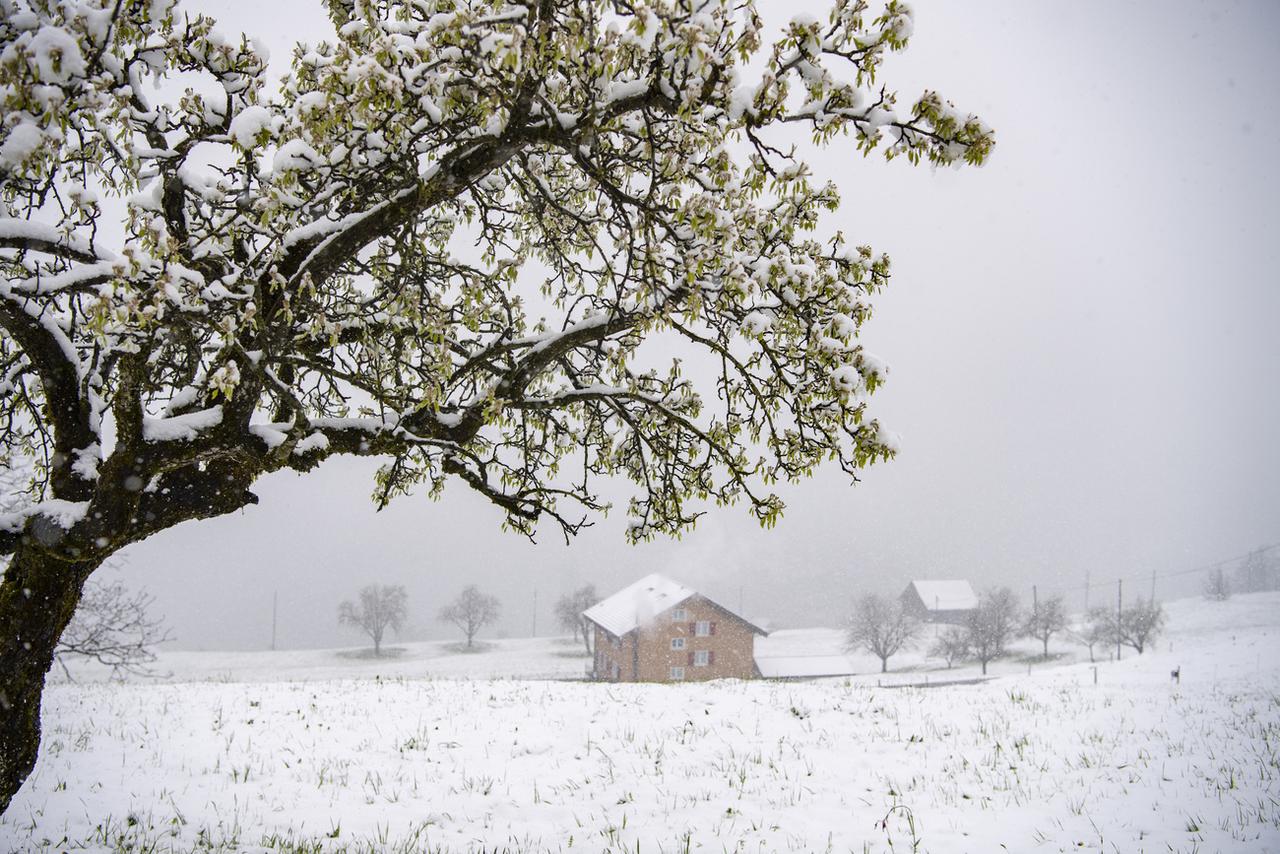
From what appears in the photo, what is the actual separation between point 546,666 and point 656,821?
64.3 meters

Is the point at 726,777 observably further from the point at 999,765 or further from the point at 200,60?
the point at 200,60

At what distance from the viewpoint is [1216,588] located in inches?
3593

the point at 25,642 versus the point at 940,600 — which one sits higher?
the point at 25,642

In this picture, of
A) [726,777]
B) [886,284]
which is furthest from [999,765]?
[886,284]

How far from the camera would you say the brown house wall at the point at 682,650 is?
53344mm

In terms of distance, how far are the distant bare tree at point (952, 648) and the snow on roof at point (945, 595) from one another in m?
29.5

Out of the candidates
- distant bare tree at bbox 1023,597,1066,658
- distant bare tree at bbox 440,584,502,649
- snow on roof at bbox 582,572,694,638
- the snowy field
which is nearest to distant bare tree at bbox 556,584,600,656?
distant bare tree at bbox 440,584,502,649

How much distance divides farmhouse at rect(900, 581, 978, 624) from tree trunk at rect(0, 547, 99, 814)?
10645cm

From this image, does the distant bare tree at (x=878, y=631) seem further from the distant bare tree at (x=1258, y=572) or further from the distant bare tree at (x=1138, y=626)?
the distant bare tree at (x=1258, y=572)

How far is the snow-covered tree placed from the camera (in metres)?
3.79

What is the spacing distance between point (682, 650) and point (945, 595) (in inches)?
2637

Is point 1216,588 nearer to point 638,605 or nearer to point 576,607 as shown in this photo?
point 638,605

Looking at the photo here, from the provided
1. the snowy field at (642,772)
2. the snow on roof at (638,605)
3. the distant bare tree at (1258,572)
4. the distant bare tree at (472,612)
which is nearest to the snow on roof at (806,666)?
the snow on roof at (638,605)

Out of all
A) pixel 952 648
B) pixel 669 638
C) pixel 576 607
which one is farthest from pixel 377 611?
pixel 952 648
